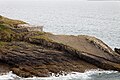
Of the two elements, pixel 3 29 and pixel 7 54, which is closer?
pixel 7 54

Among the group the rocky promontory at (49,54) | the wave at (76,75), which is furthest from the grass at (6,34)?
the wave at (76,75)

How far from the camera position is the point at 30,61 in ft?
121

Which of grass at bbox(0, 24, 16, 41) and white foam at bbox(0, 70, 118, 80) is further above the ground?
grass at bbox(0, 24, 16, 41)

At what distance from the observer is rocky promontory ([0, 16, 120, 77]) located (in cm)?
3675

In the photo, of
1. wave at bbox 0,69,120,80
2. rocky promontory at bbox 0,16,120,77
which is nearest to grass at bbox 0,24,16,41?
rocky promontory at bbox 0,16,120,77

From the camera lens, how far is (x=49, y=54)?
3762 centimetres

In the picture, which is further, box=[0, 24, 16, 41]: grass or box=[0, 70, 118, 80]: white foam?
box=[0, 24, 16, 41]: grass

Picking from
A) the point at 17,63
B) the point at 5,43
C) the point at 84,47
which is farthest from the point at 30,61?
the point at 84,47

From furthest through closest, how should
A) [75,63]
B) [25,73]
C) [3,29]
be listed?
[3,29] → [75,63] → [25,73]

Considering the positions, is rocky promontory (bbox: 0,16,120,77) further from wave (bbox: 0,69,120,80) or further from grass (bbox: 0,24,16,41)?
wave (bbox: 0,69,120,80)

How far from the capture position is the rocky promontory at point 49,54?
3675 centimetres

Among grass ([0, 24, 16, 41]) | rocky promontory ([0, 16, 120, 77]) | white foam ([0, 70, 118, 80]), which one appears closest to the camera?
white foam ([0, 70, 118, 80])

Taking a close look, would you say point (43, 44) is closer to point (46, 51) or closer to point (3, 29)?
point (46, 51)

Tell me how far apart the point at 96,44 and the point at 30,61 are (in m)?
8.56
